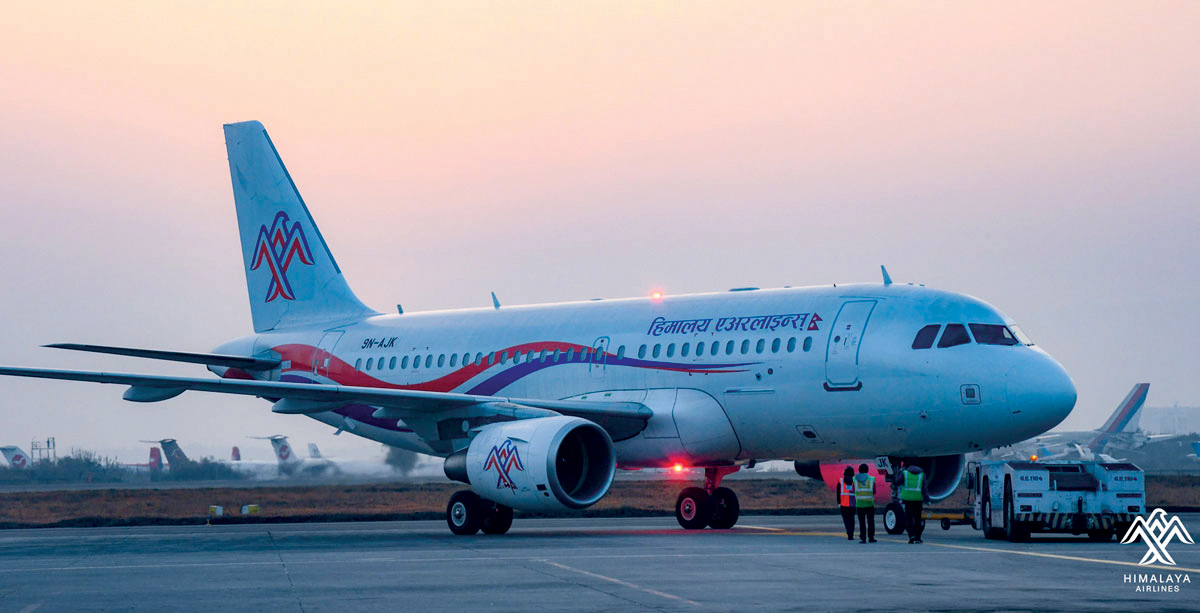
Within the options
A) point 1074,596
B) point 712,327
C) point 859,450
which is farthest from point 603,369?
point 1074,596

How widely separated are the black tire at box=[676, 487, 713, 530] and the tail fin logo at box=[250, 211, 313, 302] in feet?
42.1

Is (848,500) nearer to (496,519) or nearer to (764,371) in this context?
(764,371)

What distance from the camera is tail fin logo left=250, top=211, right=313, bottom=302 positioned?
36.2 m

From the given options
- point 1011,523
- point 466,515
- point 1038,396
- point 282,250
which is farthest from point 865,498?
point 282,250

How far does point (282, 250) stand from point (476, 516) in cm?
1264

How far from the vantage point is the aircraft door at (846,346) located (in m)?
24.4

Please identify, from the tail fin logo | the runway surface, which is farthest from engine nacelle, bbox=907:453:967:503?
the tail fin logo

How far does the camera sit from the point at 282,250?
119 feet

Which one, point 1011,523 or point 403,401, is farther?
point 403,401

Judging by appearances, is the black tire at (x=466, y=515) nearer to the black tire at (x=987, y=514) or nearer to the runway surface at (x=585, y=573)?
the runway surface at (x=585, y=573)

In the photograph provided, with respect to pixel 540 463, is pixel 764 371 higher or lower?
higher

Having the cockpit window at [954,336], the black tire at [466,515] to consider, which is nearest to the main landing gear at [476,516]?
the black tire at [466,515]

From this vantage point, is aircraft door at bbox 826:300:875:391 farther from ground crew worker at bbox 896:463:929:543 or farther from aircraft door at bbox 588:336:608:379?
aircraft door at bbox 588:336:608:379

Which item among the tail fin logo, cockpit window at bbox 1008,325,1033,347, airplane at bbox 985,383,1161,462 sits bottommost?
airplane at bbox 985,383,1161,462
